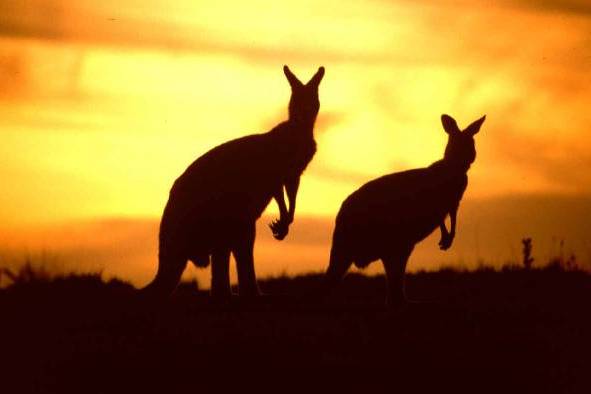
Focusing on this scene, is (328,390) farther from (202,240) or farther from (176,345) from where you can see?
(202,240)

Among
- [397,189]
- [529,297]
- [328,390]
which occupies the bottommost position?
[328,390]

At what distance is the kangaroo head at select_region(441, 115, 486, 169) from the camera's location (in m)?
13.7

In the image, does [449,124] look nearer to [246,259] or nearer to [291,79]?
[291,79]

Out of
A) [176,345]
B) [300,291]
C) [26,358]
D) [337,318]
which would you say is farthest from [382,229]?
[26,358]

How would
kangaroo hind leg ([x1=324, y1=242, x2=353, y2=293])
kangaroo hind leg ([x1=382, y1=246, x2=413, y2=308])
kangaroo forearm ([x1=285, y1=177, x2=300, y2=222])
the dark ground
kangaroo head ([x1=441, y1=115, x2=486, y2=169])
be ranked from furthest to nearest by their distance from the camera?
kangaroo forearm ([x1=285, y1=177, x2=300, y2=222]) → kangaroo head ([x1=441, y1=115, x2=486, y2=169]) → kangaroo hind leg ([x1=324, y1=242, x2=353, y2=293]) → kangaroo hind leg ([x1=382, y1=246, x2=413, y2=308]) → the dark ground

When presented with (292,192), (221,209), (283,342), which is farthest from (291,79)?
(283,342)

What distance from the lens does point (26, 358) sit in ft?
33.2

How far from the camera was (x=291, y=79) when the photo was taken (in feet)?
45.3

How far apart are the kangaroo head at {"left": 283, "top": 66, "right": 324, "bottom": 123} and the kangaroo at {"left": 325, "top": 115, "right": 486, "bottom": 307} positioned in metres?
1.18

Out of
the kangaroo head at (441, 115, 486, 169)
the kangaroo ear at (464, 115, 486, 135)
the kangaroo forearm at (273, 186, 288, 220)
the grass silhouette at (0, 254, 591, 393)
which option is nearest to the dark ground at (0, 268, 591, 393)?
the grass silhouette at (0, 254, 591, 393)

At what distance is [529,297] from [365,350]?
4422 millimetres

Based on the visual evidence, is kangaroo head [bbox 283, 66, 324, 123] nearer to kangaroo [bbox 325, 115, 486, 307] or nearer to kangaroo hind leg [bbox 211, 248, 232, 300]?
kangaroo [bbox 325, 115, 486, 307]

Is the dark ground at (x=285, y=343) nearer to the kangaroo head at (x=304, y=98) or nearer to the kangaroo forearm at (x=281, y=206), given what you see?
the kangaroo forearm at (x=281, y=206)

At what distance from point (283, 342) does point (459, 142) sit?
4592 mm
